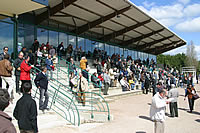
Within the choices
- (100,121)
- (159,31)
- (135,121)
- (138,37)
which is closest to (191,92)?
(135,121)

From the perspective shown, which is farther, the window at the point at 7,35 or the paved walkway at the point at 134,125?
the window at the point at 7,35

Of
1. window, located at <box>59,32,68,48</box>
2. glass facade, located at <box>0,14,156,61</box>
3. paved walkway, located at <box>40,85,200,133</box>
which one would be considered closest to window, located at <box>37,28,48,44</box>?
glass facade, located at <box>0,14,156,61</box>

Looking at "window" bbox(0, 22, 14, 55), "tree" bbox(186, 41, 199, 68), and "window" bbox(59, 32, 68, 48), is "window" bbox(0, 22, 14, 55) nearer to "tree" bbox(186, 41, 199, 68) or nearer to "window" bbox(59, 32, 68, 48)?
"window" bbox(59, 32, 68, 48)

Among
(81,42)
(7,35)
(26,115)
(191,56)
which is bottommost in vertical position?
(26,115)

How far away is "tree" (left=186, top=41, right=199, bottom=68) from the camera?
61787 mm

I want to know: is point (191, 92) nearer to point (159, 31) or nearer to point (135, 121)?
point (135, 121)

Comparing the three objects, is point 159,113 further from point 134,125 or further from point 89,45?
point 89,45

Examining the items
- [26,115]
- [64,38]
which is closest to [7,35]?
[64,38]

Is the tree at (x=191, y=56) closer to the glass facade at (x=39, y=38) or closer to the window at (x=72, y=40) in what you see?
the glass facade at (x=39, y=38)

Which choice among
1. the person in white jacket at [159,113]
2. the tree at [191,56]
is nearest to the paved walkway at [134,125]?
the person in white jacket at [159,113]

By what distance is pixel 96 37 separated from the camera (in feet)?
78.7

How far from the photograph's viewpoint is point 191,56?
6388cm

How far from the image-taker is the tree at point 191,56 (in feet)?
203

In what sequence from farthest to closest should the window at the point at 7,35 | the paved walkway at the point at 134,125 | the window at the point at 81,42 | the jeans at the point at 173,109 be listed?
the window at the point at 81,42 < the window at the point at 7,35 < the jeans at the point at 173,109 < the paved walkway at the point at 134,125
